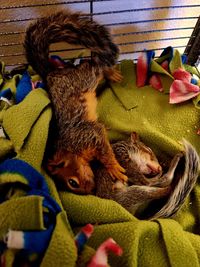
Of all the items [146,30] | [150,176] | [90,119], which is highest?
[146,30]

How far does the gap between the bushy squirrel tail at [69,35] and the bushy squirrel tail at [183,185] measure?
32 centimetres

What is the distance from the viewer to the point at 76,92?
0.89 m

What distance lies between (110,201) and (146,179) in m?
0.11

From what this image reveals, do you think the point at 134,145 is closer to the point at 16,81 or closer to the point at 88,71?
the point at 88,71

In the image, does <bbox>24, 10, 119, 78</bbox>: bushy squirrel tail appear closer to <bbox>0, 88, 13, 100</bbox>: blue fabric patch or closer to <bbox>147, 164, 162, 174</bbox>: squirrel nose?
<bbox>0, 88, 13, 100</bbox>: blue fabric patch

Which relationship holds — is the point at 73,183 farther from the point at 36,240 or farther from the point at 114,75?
the point at 114,75

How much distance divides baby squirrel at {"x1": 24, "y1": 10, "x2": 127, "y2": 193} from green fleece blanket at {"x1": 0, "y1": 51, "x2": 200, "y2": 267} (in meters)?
0.03

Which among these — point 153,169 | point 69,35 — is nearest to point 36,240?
point 153,169

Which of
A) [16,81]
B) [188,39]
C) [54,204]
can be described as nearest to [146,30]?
[188,39]

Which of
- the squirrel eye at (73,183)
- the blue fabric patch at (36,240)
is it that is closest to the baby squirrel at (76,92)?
the squirrel eye at (73,183)

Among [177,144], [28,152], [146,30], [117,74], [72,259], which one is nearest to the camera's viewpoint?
[72,259]

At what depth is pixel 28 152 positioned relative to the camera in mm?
765

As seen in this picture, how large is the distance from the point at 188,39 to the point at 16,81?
60 centimetres

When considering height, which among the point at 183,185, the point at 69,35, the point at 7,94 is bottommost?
the point at 183,185
